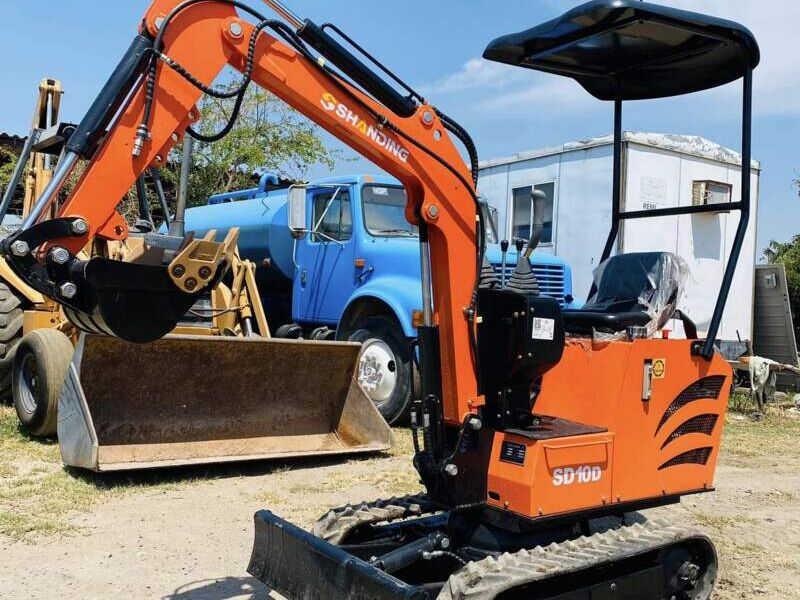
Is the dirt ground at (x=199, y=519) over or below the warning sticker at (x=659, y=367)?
below

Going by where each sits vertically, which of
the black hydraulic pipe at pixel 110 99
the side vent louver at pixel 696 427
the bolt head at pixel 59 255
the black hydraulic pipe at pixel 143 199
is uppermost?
the black hydraulic pipe at pixel 110 99

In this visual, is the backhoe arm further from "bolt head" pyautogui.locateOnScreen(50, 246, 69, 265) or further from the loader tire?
the loader tire

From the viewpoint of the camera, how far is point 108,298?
2977 millimetres

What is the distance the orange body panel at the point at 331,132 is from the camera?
3107mm

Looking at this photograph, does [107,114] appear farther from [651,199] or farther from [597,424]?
[651,199]

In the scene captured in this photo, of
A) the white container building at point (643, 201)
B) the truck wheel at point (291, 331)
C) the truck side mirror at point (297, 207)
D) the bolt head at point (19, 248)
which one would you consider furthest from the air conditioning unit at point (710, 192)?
the bolt head at point (19, 248)

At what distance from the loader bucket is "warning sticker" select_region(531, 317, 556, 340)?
3.37m

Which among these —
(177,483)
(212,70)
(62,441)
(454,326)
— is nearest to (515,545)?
(454,326)

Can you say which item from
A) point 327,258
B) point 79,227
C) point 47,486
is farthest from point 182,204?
point 327,258

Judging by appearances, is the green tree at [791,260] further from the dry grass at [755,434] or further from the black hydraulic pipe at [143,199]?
the black hydraulic pipe at [143,199]

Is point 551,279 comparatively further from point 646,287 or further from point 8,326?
point 8,326

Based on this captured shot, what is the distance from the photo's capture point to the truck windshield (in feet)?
28.8

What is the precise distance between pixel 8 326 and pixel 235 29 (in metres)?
5.87

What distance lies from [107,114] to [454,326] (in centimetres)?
167
